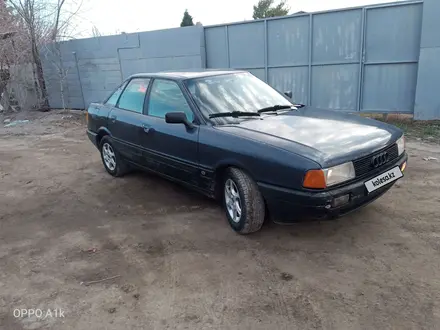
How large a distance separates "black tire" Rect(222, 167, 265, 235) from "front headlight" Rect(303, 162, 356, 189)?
553mm

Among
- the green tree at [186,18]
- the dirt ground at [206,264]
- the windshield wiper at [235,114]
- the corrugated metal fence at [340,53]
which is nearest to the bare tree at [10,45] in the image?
the corrugated metal fence at [340,53]

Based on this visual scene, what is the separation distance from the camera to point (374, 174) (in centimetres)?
325

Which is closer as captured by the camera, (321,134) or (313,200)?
(313,200)

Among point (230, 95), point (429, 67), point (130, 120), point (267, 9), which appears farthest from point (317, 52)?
point (267, 9)

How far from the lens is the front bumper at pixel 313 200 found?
2.96 m

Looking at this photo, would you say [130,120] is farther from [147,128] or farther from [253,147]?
[253,147]

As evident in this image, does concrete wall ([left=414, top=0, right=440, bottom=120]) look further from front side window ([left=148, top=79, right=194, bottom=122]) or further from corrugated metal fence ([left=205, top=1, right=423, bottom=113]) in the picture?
front side window ([left=148, top=79, right=194, bottom=122])

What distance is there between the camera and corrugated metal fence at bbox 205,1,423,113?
8141 mm

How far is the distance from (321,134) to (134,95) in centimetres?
272

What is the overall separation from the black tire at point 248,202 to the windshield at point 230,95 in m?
0.65

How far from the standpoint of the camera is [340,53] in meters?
8.81

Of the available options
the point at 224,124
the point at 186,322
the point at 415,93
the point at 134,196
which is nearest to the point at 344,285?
the point at 186,322

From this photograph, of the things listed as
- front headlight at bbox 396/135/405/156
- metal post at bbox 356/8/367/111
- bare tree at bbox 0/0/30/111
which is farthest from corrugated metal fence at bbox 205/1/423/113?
bare tree at bbox 0/0/30/111

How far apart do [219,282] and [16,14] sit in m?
12.8
